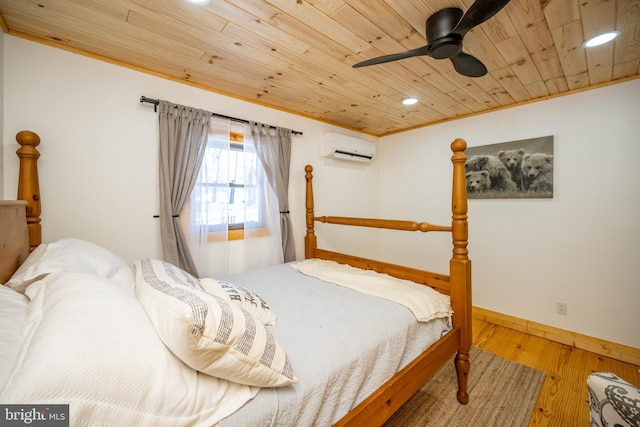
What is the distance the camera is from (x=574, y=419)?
4.98 feet

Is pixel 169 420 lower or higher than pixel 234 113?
lower

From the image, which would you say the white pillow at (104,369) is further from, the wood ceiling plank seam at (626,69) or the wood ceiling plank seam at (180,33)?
the wood ceiling plank seam at (626,69)

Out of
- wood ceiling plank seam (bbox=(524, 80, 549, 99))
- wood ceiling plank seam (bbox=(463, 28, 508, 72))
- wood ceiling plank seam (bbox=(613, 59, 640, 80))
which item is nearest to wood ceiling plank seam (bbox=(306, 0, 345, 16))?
wood ceiling plank seam (bbox=(463, 28, 508, 72))

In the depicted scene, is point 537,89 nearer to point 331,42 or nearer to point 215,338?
point 331,42

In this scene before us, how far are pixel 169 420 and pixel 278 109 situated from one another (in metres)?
2.58

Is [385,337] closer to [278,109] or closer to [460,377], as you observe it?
[460,377]

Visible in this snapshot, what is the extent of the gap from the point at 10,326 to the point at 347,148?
2920 millimetres

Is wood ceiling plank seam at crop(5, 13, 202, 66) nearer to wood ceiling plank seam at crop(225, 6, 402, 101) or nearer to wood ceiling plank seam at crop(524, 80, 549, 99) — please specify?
wood ceiling plank seam at crop(225, 6, 402, 101)

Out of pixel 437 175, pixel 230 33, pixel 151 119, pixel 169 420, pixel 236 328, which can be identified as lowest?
pixel 169 420

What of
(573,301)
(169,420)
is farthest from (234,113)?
(573,301)

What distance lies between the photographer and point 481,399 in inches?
66.8

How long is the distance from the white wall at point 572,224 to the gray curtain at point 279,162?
1.89m

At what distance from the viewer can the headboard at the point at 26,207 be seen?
119 centimetres

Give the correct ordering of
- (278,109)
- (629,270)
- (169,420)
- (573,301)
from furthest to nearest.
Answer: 1. (278,109)
2. (573,301)
3. (629,270)
4. (169,420)
